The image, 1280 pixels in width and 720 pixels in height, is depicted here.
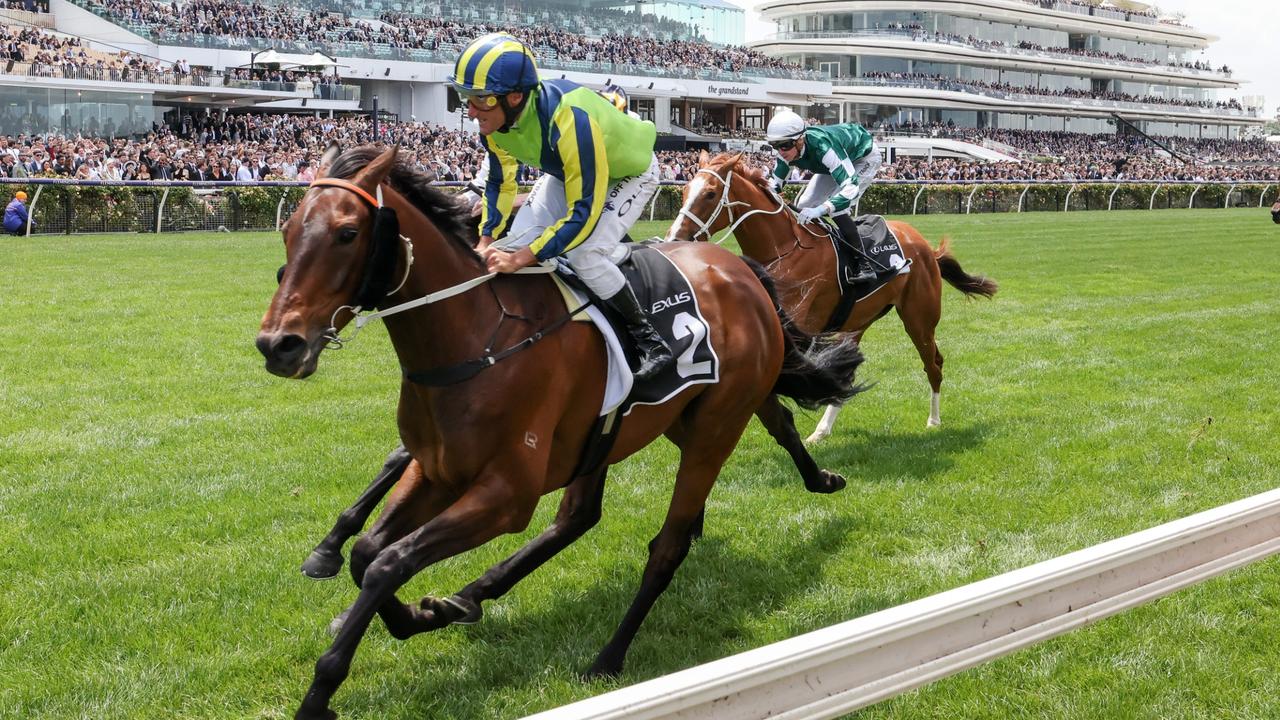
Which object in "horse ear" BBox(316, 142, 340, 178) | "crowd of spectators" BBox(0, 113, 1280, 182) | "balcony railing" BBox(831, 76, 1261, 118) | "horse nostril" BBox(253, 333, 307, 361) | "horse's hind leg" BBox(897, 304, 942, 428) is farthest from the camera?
"balcony railing" BBox(831, 76, 1261, 118)

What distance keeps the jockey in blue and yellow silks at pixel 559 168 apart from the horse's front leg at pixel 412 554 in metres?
0.76

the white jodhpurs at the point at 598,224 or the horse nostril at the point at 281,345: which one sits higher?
the white jodhpurs at the point at 598,224

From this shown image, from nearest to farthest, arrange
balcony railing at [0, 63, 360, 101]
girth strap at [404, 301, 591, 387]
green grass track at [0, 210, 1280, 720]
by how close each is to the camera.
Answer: girth strap at [404, 301, 591, 387] → green grass track at [0, 210, 1280, 720] → balcony railing at [0, 63, 360, 101]

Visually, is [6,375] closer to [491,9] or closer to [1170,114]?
[491,9]

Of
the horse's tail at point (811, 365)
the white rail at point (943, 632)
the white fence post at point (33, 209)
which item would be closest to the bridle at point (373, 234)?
the white rail at point (943, 632)

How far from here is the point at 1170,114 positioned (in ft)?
286

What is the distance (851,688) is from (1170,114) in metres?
95.2

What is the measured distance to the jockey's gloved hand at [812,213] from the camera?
7438mm

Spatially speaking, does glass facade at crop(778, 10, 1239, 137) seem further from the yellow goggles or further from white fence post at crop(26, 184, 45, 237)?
the yellow goggles

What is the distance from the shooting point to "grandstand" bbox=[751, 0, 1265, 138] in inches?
2933

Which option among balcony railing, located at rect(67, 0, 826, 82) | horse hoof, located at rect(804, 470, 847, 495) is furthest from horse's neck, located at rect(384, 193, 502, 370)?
balcony railing, located at rect(67, 0, 826, 82)

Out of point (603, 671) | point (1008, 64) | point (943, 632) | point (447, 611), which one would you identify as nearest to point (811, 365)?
point (603, 671)

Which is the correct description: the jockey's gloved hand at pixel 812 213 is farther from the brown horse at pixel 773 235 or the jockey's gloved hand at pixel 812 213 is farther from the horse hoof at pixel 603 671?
the horse hoof at pixel 603 671

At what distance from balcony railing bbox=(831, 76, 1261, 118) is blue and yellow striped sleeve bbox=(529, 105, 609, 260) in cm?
6876
